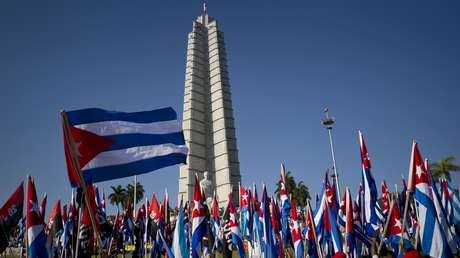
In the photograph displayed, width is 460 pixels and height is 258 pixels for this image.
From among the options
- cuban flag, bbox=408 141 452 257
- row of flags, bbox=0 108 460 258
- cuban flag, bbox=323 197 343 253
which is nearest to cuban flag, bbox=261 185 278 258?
row of flags, bbox=0 108 460 258

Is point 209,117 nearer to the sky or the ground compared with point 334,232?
nearer to the sky

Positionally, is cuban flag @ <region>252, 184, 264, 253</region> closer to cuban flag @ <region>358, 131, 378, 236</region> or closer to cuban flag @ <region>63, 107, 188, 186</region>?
cuban flag @ <region>358, 131, 378, 236</region>

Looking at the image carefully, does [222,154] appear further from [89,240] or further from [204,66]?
[89,240]

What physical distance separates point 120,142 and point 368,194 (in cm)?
602

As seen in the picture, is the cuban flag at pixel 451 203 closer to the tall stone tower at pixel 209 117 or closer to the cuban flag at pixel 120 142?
the cuban flag at pixel 120 142

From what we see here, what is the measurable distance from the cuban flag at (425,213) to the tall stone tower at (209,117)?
107 ft

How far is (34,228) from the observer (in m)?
6.86

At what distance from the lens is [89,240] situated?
854 cm

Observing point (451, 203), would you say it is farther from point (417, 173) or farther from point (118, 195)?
point (118, 195)

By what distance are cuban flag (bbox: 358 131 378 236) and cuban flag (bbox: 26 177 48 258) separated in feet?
24.2

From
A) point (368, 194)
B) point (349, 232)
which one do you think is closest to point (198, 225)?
point (349, 232)

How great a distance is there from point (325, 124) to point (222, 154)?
66.5ft

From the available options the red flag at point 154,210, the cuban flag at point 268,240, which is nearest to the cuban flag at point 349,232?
the cuban flag at point 268,240

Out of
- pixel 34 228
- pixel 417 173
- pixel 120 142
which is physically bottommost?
pixel 34 228
